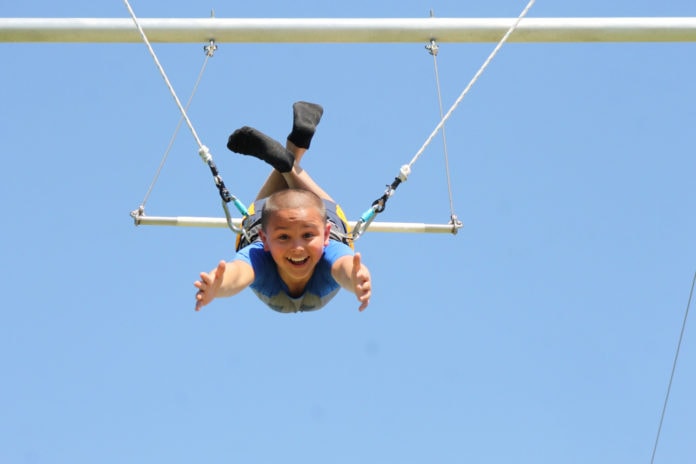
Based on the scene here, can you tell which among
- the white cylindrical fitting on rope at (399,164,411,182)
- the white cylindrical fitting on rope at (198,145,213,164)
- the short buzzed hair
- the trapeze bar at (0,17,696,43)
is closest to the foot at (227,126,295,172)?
the white cylindrical fitting on rope at (198,145,213,164)

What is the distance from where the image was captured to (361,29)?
6020mm

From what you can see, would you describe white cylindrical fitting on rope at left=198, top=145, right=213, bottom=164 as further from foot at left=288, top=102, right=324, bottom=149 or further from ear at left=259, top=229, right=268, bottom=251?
foot at left=288, top=102, right=324, bottom=149

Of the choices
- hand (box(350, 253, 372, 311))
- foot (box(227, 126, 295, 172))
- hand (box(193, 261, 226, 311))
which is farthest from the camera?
foot (box(227, 126, 295, 172))

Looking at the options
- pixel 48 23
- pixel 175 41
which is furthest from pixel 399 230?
pixel 48 23

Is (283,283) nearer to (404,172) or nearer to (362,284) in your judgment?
(404,172)

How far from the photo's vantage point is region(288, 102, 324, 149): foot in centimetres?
575

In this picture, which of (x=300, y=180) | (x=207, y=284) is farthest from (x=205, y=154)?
(x=207, y=284)

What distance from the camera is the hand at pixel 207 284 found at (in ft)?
13.6

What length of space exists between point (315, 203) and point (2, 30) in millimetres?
2421

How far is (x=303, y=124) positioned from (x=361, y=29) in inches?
28.0

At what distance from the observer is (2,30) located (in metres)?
6.12

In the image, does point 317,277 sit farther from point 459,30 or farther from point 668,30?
point 668,30

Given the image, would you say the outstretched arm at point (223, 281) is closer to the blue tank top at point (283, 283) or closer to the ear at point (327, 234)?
the blue tank top at point (283, 283)

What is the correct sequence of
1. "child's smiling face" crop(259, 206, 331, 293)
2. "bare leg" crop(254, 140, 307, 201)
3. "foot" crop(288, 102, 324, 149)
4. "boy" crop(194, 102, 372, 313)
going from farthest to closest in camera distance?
"bare leg" crop(254, 140, 307, 201)
"foot" crop(288, 102, 324, 149)
"child's smiling face" crop(259, 206, 331, 293)
"boy" crop(194, 102, 372, 313)
